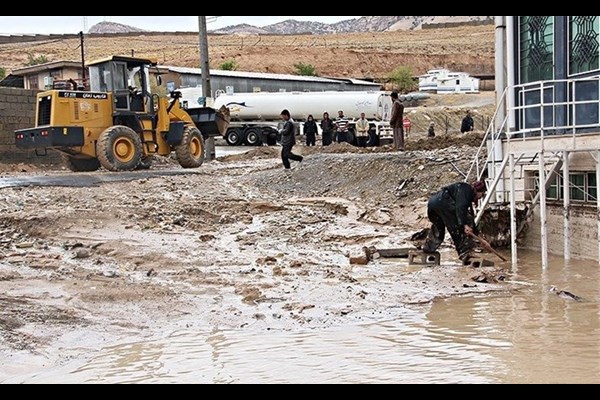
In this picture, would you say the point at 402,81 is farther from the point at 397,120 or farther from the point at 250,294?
the point at 250,294

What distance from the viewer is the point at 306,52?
274 ft

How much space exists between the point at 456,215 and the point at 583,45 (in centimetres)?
328

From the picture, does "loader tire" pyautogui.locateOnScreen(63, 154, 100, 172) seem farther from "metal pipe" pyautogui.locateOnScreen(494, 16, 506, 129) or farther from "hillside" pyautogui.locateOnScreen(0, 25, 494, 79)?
"hillside" pyautogui.locateOnScreen(0, 25, 494, 79)

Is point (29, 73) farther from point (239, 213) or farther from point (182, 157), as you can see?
point (239, 213)

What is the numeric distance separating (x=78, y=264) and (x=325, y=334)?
445cm

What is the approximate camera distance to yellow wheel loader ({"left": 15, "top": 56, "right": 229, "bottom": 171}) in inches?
775

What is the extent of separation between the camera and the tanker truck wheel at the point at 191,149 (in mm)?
21984

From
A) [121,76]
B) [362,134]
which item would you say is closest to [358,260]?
[121,76]

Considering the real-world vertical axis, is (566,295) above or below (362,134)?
below

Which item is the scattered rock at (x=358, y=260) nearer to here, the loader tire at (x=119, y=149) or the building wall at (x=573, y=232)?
the building wall at (x=573, y=232)

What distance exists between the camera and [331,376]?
224 inches

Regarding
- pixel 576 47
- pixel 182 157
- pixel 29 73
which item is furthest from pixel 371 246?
pixel 29 73

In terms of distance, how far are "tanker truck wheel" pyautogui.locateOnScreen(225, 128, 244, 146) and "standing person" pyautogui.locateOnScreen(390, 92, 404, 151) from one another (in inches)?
673

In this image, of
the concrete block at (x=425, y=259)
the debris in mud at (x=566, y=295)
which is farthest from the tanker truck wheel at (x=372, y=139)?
the debris in mud at (x=566, y=295)
